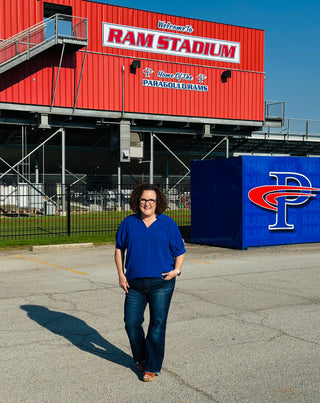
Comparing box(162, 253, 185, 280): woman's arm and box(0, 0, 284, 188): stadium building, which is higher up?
box(0, 0, 284, 188): stadium building

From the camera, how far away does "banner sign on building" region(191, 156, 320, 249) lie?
14984 millimetres

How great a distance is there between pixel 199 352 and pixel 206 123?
3176 centimetres

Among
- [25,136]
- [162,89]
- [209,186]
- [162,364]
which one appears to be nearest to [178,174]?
[162,89]

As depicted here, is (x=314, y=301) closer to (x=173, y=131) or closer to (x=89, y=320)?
(x=89, y=320)

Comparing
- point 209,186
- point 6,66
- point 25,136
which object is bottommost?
point 209,186

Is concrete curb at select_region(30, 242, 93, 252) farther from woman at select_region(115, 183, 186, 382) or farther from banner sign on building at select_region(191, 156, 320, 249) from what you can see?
woman at select_region(115, 183, 186, 382)

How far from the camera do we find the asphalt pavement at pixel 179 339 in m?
4.39

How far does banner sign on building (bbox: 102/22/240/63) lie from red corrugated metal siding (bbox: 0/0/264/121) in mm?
330

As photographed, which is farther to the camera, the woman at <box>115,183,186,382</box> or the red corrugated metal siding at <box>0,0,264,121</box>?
the red corrugated metal siding at <box>0,0,264,121</box>

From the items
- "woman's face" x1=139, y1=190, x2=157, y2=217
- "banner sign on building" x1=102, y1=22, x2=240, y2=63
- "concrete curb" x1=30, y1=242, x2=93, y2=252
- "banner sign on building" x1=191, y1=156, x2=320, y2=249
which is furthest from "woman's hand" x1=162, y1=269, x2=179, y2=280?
"banner sign on building" x1=102, y1=22, x2=240, y2=63

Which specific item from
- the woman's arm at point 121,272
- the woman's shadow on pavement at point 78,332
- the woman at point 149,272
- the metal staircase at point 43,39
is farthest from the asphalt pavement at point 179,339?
the metal staircase at point 43,39

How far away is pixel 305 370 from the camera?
4848 millimetres

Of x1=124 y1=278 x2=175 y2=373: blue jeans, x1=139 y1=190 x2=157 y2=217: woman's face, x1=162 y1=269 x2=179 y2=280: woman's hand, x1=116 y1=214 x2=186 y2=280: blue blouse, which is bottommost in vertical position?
x1=124 y1=278 x2=175 y2=373: blue jeans

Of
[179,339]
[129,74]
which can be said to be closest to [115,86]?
[129,74]
